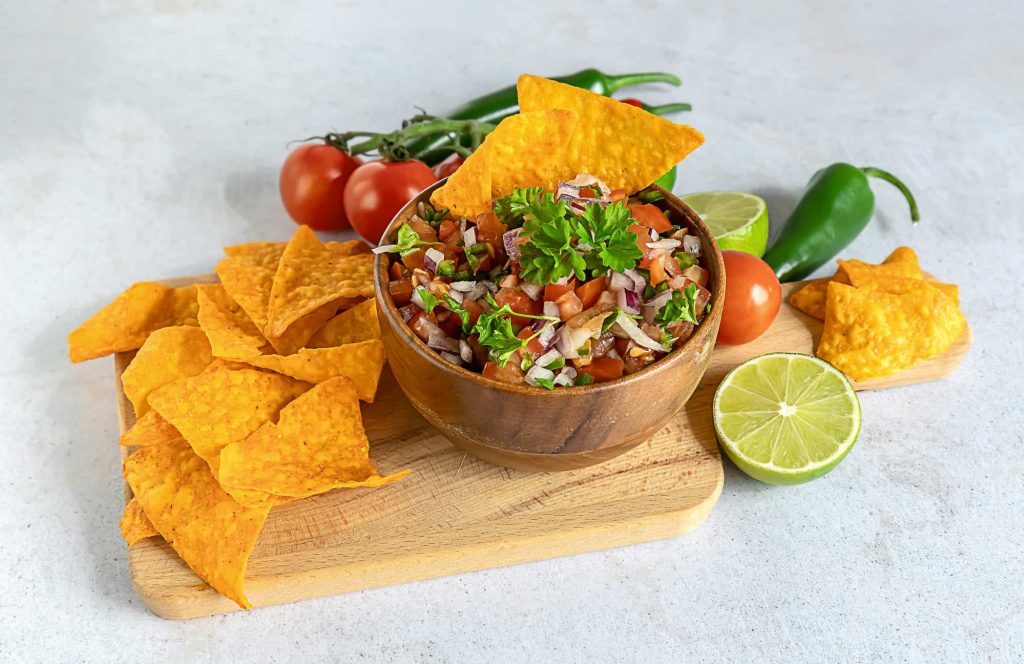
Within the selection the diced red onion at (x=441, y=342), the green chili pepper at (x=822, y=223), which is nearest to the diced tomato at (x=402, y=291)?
the diced red onion at (x=441, y=342)

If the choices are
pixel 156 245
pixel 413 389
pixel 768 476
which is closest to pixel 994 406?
pixel 768 476

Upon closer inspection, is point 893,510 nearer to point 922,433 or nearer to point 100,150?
point 922,433

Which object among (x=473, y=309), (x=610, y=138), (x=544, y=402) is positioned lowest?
(x=544, y=402)

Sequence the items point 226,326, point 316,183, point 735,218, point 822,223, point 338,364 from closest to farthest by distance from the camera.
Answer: point 338,364 → point 226,326 → point 735,218 → point 822,223 → point 316,183

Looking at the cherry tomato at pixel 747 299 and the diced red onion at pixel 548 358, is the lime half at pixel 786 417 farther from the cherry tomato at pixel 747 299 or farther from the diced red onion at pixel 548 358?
the diced red onion at pixel 548 358

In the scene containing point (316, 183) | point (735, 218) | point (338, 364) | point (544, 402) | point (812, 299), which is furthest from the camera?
point (316, 183)

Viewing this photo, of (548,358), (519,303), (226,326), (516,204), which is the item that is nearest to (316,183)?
(226,326)

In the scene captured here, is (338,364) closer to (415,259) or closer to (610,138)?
(415,259)
